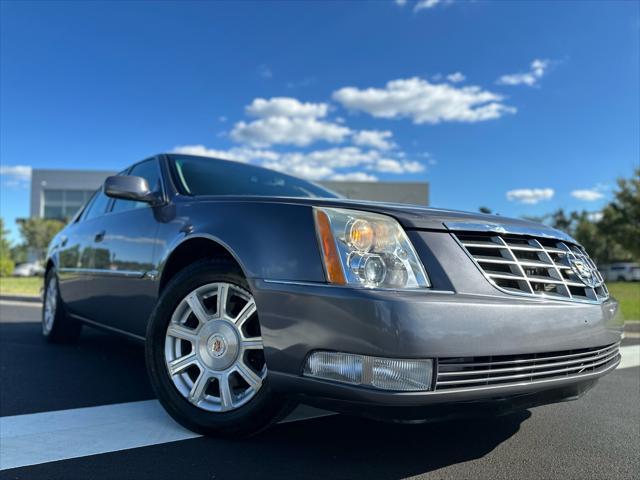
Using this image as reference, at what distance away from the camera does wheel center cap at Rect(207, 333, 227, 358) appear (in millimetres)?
2492

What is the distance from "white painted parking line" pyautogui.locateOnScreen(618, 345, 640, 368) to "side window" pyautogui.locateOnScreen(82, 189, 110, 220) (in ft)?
16.1

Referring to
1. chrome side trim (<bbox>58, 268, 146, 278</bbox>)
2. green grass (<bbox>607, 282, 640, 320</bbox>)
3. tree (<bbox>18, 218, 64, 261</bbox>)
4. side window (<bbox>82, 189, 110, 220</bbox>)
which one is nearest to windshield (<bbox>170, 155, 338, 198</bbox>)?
chrome side trim (<bbox>58, 268, 146, 278</bbox>)

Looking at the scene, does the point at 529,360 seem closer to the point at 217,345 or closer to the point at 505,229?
the point at 505,229

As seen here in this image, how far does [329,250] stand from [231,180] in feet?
5.72

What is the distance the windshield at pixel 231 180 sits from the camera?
3383 millimetres

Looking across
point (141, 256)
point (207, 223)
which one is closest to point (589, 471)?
point (207, 223)

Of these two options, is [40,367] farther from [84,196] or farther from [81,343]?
[84,196]

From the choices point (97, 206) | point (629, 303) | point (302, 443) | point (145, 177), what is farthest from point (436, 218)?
point (629, 303)

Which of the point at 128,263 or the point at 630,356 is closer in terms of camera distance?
the point at 128,263

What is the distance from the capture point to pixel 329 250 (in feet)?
6.84

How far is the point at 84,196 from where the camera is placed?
1930 inches

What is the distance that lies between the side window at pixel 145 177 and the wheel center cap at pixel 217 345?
4.40ft

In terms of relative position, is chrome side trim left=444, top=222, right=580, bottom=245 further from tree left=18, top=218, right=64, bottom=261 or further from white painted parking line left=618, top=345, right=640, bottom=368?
tree left=18, top=218, right=64, bottom=261

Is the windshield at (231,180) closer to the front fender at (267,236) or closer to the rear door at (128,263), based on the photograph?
the rear door at (128,263)
